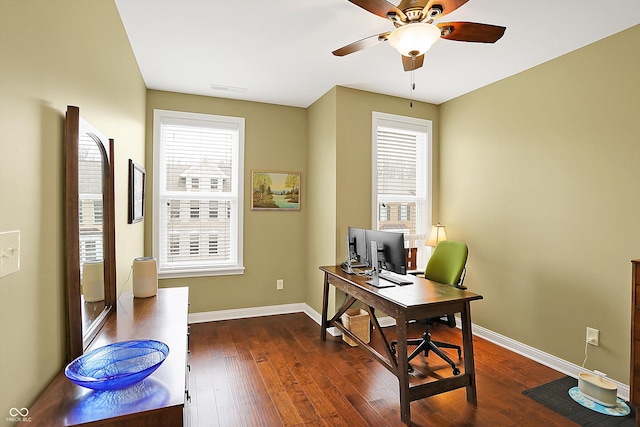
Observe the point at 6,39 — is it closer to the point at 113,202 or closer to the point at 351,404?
the point at 113,202

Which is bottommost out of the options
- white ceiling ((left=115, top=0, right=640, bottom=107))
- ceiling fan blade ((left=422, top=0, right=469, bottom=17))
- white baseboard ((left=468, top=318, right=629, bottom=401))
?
white baseboard ((left=468, top=318, right=629, bottom=401))

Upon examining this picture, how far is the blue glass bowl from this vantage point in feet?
3.67

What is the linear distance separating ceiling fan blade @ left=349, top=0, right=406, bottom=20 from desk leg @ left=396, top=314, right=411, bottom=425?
1827 millimetres

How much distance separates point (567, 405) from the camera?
92.2 inches

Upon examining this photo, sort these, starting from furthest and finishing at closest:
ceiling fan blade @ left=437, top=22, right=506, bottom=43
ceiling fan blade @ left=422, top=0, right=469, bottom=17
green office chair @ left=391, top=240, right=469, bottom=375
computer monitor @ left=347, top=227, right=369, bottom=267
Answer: computer monitor @ left=347, top=227, right=369, bottom=267 < green office chair @ left=391, top=240, right=469, bottom=375 < ceiling fan blade @ left=437, top=22, right=506, bottom=43 < ceiling fan blade @ left=422, top=0, right=469, bottom=17

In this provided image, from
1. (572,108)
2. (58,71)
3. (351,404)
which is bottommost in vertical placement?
(351,404)

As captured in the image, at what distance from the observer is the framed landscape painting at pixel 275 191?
420 cm

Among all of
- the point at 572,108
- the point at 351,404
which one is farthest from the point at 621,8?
the point at 351,404

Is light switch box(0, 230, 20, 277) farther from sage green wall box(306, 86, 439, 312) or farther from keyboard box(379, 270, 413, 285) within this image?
sage green wall box(306, 86, 439, 312)

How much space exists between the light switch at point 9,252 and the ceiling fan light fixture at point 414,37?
1923 mm

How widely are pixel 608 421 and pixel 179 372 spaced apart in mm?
2653

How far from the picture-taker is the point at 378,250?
2.91 m

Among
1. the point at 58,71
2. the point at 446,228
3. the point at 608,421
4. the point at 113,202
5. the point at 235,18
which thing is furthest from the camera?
the point at 446,228

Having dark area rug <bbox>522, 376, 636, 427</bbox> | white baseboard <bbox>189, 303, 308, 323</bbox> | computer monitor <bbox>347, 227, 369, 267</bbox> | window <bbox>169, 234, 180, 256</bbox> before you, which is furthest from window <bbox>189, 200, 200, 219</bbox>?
dark area rug <bbox>522, 376, 636, 427</bbox>
